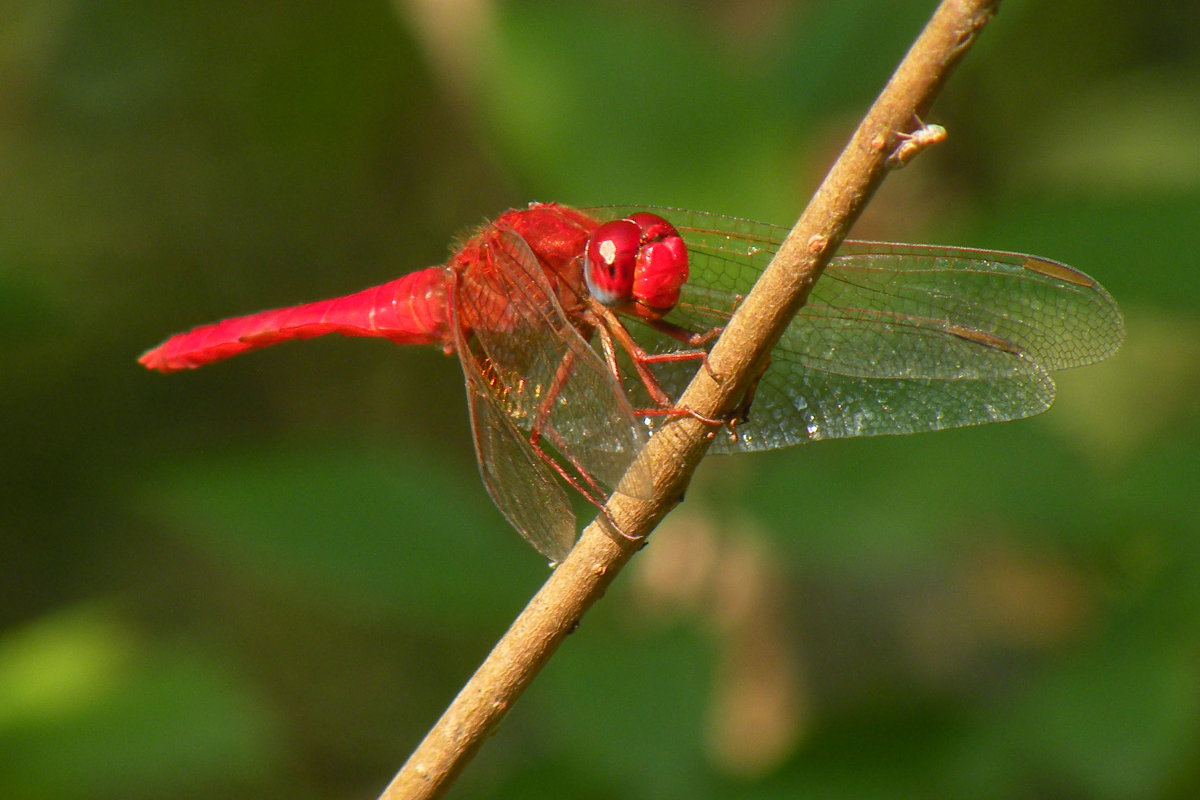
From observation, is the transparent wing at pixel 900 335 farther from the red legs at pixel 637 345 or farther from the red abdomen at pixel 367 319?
the red abdomen at pixel 367 319

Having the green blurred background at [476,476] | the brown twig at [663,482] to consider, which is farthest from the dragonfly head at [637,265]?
the green blurred background at [476,476]

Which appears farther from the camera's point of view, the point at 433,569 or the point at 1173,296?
the point at 433,569

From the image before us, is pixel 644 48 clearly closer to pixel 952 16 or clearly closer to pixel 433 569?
pixel 433 569

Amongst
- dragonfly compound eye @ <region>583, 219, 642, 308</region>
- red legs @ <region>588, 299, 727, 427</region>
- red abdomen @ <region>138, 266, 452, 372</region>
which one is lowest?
red legs @ <region>588, 299, 727, 427</region>

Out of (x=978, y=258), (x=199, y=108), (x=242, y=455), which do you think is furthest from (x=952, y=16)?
(x=199, y=108)

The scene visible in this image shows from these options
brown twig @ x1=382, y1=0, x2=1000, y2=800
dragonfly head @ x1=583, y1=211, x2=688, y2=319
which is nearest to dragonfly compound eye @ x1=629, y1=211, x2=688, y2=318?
dragonfly head @ x1=583, y1=211, x2=688, y2=319

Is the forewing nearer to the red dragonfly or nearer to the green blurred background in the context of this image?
the red dragonfly

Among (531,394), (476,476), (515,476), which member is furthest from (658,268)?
(476,476)
